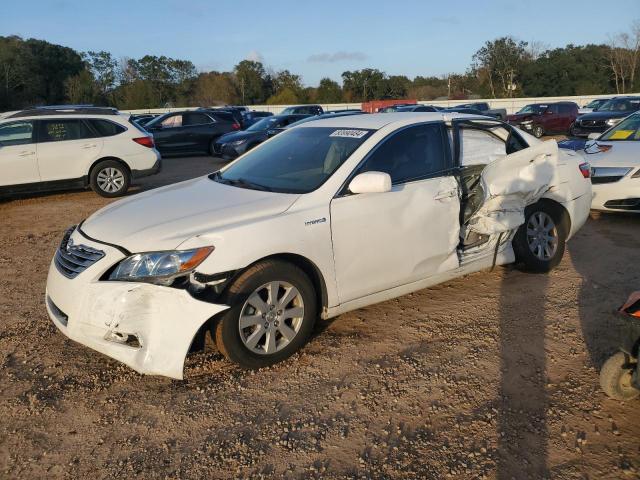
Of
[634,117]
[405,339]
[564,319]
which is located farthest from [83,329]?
[634,117]

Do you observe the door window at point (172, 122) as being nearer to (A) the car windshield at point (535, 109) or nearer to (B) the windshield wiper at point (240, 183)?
(B) the windshield wiper at point (240, 183)

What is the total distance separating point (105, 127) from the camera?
1023 centimetres

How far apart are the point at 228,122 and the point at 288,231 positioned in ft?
53.5

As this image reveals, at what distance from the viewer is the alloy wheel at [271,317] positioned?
3471 mm

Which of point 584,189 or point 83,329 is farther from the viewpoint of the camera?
point 584,189

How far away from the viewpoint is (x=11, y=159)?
927cm

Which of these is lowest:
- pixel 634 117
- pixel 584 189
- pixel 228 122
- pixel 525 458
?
pixel 525 458

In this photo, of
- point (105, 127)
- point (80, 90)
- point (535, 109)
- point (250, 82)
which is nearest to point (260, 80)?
point (250, 82)

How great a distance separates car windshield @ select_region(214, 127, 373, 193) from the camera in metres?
4.06

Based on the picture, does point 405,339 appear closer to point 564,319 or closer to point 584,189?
point 564,319

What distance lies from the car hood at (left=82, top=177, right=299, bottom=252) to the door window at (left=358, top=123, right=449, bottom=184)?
0.81 m

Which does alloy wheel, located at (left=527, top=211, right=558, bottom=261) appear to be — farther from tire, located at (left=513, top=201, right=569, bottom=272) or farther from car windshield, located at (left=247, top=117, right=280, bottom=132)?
car windshield, located at (left=247, top=117, right=280, bottom=132)

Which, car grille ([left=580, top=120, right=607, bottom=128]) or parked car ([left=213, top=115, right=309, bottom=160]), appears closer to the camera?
parked car ([left=213, top=115, right=309, bottom=160])

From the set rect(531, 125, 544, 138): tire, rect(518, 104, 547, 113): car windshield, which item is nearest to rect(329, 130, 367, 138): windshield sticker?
rect(531, 125, 544, 138): tire
